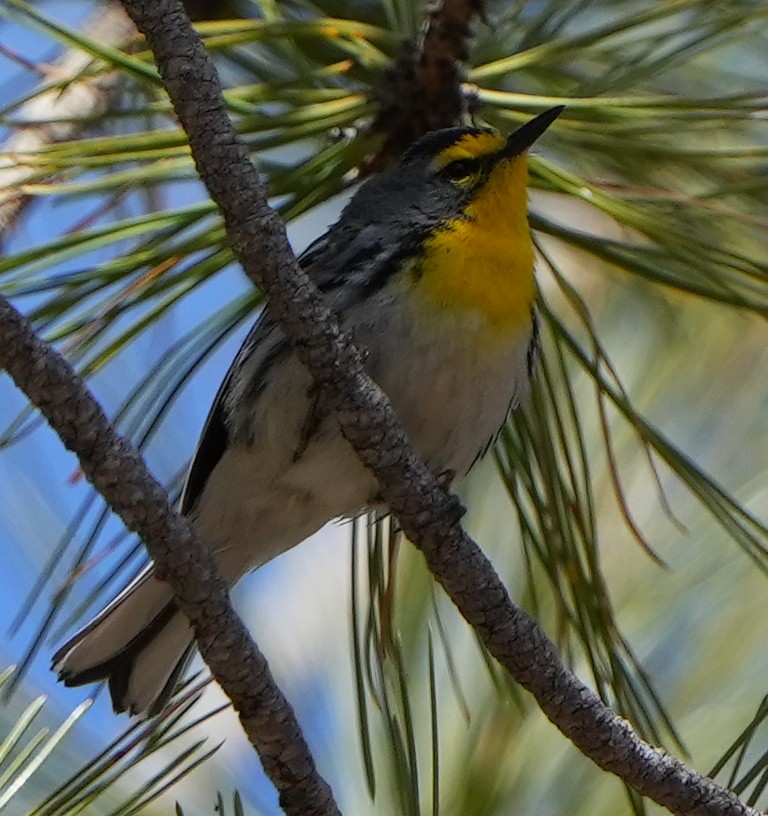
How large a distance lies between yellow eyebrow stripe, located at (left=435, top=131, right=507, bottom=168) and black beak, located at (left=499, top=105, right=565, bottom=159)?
0.01m

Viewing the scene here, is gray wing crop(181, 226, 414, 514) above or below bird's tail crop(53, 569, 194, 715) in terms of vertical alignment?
above

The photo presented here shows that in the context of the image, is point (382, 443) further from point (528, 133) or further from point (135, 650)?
point (135, 650)

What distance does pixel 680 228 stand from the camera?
148cm

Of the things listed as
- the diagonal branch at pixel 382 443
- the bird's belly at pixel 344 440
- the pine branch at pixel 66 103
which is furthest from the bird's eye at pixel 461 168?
the diagonal branch at pixel 382 443

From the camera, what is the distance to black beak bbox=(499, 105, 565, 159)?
4.75ft

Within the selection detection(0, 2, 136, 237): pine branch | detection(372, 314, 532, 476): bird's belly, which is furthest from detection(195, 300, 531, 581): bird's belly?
detection(0, 2, 136, 237): pine branch

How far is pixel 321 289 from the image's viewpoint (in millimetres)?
1614

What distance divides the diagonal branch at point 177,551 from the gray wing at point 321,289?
21.3 inches

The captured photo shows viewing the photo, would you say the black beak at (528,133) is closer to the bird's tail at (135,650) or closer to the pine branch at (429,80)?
the pine branch at (429,80)

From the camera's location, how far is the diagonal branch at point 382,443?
1.00 m

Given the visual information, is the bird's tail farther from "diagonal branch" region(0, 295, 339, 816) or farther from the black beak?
the black beak

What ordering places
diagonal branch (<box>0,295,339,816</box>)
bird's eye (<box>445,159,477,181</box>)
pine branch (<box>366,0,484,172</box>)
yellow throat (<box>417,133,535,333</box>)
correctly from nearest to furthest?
diagonal branch (<box>0,295,339,816</box>), pine branch (<box>366,0,484,172</box>), yellow throat (<box>417,133,535,333</box>), bird's eye (<box>445,159,477,181</box>)

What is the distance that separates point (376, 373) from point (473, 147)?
304 mm

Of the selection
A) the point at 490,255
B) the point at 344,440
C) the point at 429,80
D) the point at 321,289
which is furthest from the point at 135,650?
the point at 429,80
